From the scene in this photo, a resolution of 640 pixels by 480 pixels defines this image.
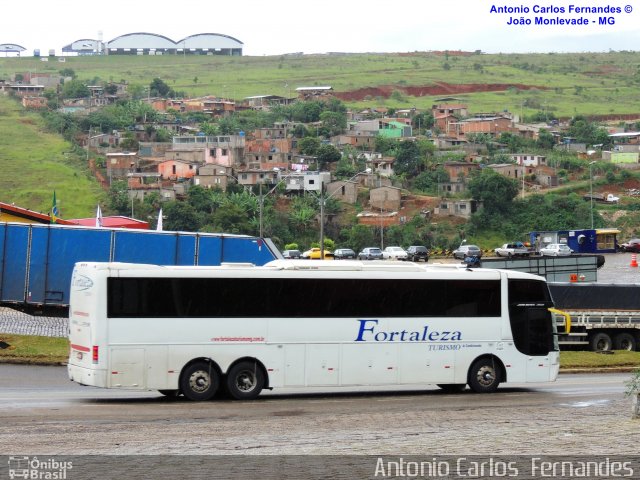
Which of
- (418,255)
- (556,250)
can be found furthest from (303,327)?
(556,250)

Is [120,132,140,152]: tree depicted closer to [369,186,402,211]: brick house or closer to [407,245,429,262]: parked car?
[369,186,402,211]: brick house

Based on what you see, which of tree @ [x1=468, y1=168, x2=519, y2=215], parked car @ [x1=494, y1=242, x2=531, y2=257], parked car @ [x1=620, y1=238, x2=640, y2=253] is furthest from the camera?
tree @ [x1=468, y1=168, x2=519, y2=215]

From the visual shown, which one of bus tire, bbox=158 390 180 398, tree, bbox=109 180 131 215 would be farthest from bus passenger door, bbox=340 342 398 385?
tree, bbox=109 180 131 215

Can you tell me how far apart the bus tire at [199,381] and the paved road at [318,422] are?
386 millimetres

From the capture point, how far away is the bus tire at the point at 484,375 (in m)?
24.7

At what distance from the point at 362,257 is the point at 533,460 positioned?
68.7 m

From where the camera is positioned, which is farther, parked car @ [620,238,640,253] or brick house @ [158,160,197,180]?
brick house @ [158,160,197,180]

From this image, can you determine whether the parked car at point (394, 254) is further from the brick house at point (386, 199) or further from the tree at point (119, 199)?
the tree at point (119, 199)

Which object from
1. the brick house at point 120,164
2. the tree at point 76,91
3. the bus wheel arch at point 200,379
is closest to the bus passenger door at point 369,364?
the bus wheel arch at point 200,379

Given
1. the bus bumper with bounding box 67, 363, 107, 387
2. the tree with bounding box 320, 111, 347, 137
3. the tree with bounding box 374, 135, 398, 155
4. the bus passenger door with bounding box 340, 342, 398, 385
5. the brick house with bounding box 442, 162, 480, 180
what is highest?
the tree with bounding box 320, 111, 347, 137

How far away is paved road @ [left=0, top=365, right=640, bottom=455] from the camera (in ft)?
52.4

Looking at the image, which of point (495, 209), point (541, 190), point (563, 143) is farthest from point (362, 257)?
point (563, 143)

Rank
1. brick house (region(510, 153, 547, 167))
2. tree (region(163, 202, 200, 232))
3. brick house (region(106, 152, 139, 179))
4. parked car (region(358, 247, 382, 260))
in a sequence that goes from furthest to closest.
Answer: brick house (region(510, 153, 547, 167)) → brick house (region(106, 152, 139, 179)) → tree (region(163, 202, 200, 232)) → parked car (region(358, 247, 382, 260))

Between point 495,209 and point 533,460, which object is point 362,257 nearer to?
point 495,209
